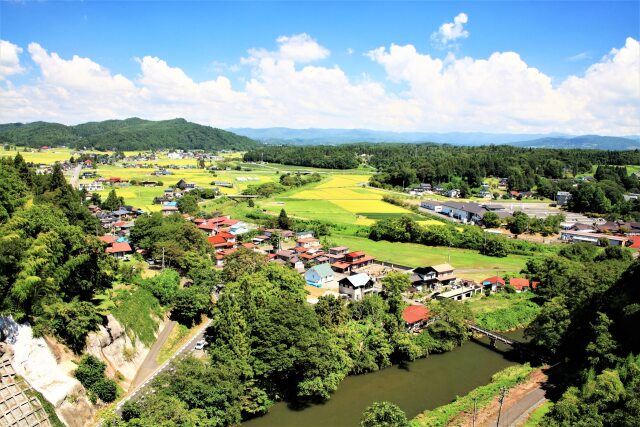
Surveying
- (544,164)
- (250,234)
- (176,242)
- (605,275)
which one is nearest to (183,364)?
(176,242)

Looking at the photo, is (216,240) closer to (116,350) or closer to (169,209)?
(169,209)

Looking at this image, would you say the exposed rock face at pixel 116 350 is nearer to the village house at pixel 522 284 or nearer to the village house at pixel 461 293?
the village house at pixel 461 293

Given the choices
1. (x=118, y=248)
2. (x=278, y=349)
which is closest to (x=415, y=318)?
(x=278, y=349)

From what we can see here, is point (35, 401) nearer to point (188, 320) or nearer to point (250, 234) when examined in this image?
point (188, 320)

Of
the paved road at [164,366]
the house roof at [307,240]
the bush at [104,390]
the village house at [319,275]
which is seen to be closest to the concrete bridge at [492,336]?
the village house at [319,275]

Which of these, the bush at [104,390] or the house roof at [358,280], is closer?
the bush at [104,390]

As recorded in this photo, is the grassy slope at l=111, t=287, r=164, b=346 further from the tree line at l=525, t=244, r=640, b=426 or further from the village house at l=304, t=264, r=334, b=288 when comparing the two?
the tree line at l=525, t=244, r=640, b=426
